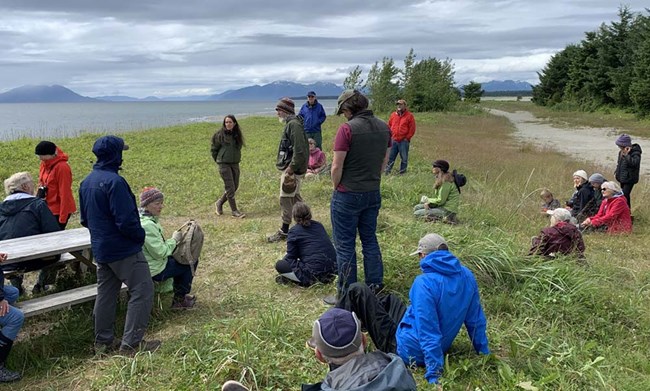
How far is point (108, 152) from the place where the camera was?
12.6ft

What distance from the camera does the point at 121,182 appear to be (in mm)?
3805

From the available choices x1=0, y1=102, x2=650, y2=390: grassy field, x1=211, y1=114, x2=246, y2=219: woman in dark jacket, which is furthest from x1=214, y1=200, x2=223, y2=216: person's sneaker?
x1=211, y1=114, x2=246, y2=219: woman in dark jacket

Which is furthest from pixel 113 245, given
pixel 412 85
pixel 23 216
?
pixel 412 85

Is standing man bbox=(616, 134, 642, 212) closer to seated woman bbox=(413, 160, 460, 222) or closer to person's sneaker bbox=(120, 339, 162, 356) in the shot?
seated woman bbox=(413, 160, 460, 222)

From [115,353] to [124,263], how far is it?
74 centimetres

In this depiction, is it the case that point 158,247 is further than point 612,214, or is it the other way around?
point 612,214

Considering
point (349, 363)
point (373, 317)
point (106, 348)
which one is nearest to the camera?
point (349, 363)

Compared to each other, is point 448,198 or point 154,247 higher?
point 154,247

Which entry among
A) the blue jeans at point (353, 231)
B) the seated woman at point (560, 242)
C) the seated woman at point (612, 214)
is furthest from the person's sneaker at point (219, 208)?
the seated woman at point (612, 214)

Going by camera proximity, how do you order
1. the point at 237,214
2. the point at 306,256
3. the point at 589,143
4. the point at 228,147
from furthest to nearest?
the point at 589,143 → the point at 237,214 → the point at 228,147 → the point at 306,256

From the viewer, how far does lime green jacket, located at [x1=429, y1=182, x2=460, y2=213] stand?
7.94m

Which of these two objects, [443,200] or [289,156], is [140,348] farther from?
[443,200]

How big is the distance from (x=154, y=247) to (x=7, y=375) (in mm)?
1427

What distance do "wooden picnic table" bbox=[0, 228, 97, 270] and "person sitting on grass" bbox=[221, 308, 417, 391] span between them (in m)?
2.66
